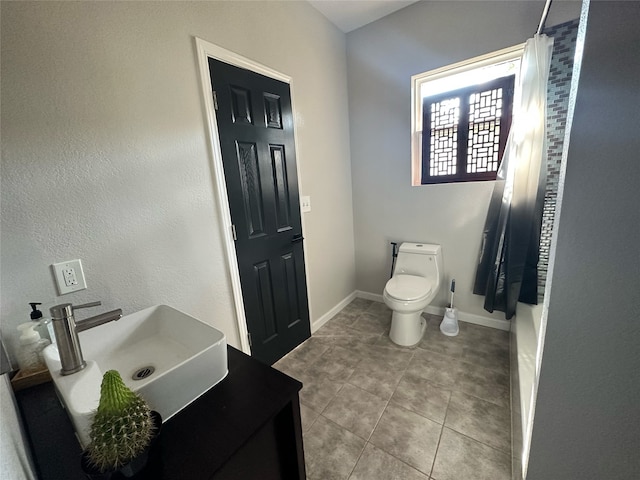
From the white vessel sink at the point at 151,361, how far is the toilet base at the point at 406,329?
152 centimetres

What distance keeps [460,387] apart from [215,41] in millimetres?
2502

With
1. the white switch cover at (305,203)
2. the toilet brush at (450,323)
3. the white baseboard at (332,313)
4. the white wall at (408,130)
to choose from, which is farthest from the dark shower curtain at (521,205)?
the white switch cover at (305,203)

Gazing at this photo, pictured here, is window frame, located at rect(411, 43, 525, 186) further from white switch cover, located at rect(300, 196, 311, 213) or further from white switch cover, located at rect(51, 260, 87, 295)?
white switch cover, located at rect(51, 260, 87, 295)

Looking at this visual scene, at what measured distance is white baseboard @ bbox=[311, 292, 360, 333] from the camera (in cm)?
232

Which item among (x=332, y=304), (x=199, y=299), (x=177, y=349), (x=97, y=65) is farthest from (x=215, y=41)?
(x=332, y=304)

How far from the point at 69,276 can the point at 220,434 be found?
2.93 ft

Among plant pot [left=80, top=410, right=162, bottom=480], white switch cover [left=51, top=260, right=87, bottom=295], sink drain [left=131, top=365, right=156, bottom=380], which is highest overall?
white switch cover [left=51, top=260, right=87, bottom=295]

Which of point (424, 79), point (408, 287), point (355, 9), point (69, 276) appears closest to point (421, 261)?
point (408, 287)

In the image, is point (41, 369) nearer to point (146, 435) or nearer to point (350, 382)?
point (146, 435)

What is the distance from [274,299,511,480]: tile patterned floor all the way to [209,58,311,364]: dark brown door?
0.38m

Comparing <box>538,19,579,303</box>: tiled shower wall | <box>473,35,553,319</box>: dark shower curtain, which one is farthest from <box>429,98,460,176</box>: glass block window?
<box>538,19,579,303</box>: tiled shower wall

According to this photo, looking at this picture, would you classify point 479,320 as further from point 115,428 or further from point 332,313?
point 115,428

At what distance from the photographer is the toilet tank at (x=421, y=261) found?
7.16ft

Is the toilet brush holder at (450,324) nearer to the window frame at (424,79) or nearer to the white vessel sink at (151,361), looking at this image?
the window frame at (424,79)
